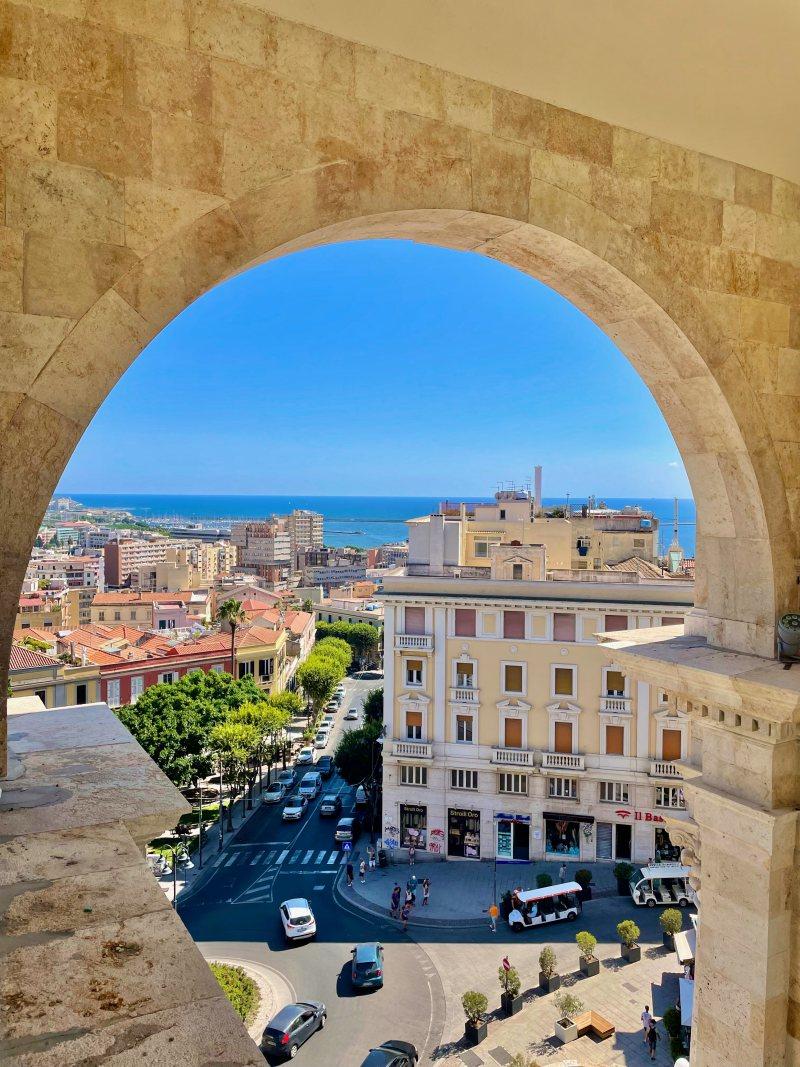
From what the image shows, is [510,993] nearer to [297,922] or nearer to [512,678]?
[297,922]

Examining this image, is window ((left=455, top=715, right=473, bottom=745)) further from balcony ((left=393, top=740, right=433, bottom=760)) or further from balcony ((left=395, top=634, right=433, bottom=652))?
balcony ((left=395, top=634, right=433, bottom=652))

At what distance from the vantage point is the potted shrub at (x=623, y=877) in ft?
58.1

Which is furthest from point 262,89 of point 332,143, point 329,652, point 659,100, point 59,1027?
point 329,652

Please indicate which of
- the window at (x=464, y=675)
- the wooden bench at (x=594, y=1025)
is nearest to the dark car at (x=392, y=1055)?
the wooden bench at (x=594, y=1025)

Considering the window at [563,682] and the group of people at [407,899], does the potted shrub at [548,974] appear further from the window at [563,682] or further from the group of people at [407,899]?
the window at [563,682]

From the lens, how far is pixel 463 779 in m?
19.9

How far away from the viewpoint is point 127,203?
1998mm

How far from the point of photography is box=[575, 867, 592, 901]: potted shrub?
1762 centimetres

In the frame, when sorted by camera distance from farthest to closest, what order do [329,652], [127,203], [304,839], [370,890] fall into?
[329,652] → [304,839] → [370,890] → [127,203]

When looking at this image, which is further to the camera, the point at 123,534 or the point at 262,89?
the point at 123,534

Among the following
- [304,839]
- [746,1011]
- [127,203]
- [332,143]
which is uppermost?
[332,143]

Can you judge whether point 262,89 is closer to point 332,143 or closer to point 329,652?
point 332,143

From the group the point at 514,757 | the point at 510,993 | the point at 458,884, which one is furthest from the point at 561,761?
the point at 510,993

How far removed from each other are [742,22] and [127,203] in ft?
7.27
